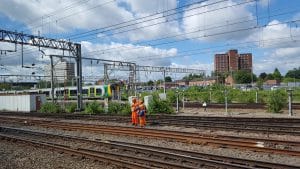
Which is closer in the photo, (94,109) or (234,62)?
(94,109)

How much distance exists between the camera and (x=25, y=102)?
1753 inches

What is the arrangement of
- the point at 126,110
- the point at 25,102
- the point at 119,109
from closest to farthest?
the point at 126,110 < the point at 119,109 < the point at 25,102

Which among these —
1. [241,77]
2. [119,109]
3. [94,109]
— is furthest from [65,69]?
[241,77]

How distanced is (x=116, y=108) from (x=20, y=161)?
61.9 feet

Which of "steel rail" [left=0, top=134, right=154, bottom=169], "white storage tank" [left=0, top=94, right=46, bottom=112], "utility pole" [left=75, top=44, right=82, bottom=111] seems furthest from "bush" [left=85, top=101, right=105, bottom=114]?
"steel rail" [left=0, top=134, right=154, bottom=169]

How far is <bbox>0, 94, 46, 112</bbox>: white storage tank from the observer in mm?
43875

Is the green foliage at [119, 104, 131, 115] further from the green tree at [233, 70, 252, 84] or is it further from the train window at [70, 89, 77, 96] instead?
the green tree at [233, 70, 252, 84]

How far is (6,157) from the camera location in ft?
38.9

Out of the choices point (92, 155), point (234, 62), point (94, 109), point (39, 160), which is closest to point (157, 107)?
point (94, 109)

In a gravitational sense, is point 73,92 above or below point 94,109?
above

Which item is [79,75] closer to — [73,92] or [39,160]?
[39,160]

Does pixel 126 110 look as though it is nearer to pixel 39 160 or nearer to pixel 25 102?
pixel 39 160

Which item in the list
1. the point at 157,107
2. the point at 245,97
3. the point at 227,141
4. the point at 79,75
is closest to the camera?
the point at 227,141

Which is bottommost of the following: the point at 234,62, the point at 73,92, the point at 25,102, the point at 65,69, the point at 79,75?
the point at 25,102
